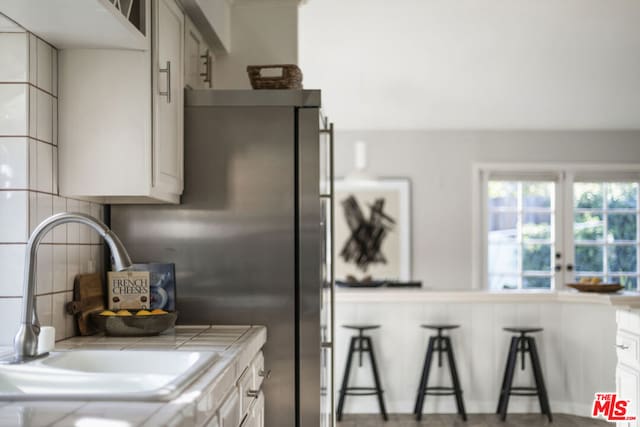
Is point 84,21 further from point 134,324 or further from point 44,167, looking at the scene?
point 134,324

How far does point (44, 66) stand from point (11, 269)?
629mm

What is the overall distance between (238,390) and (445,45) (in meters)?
3.23

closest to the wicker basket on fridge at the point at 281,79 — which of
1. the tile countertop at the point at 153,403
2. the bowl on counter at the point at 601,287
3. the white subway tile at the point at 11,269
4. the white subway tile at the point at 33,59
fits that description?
the white subway tile at the point at 33,59

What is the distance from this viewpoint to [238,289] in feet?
9.05

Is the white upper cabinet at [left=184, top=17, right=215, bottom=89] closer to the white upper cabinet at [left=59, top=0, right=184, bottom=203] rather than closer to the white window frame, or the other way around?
the white upper cabinet at [left=59, top=0, right=184, bottom=203]

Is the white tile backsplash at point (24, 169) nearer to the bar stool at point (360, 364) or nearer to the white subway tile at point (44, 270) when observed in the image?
the white subway tile at point (44, 270)

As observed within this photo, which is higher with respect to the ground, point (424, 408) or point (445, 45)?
point (445, 45)

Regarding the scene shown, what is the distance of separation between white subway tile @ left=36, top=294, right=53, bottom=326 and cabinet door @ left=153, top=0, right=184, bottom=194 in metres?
0.48

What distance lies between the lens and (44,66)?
2.25m

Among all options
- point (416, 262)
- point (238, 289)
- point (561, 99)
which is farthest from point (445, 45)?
point (416, 262)

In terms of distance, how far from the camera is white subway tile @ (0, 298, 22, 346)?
2.14 meters

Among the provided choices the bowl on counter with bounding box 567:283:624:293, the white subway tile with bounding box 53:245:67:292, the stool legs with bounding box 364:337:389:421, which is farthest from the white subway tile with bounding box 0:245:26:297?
the bowl on counter with bounding box 567:283:624:293

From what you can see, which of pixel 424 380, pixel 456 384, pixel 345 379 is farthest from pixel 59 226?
pixel 456 384

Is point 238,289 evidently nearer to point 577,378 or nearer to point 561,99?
point 577,378
